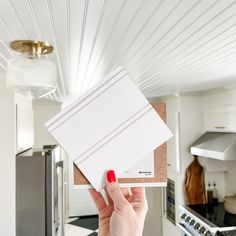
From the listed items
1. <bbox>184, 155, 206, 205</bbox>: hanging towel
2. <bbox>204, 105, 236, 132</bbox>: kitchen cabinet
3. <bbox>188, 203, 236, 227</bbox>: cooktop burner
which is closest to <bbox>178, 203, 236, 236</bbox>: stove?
<bbox>188, 203, 236, 227</bbox>: cooktop burner

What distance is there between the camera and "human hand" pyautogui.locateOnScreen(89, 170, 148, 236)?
0.59 meters

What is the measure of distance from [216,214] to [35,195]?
1.75 m

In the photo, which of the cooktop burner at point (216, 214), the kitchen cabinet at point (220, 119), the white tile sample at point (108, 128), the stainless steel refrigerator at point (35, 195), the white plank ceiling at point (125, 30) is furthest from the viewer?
the kitchen cabinet at point (220, 119)

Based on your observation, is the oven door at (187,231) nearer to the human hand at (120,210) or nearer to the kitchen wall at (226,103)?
the kitchen wall at (226,103)

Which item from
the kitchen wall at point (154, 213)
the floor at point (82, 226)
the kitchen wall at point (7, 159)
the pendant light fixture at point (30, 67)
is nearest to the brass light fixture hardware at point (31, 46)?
the pendant light fixture at point (30, 67)

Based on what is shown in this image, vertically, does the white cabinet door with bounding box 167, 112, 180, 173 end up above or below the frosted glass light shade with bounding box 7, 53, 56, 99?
below

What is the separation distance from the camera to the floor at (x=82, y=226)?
420 cm

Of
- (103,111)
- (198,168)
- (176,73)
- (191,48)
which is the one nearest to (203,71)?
(176,73)

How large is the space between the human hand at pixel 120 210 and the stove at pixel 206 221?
1.85 meters

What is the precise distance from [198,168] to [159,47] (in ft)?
7.70

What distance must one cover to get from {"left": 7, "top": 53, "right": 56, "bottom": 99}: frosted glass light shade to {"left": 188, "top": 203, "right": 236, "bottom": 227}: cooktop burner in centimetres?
204

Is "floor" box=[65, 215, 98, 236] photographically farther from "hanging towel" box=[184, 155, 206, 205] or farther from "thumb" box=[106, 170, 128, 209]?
"thumb" box=[106, 170, 128, 209]

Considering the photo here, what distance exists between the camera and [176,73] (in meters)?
1.76

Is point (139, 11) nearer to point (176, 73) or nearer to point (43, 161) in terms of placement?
point (176, 73)
